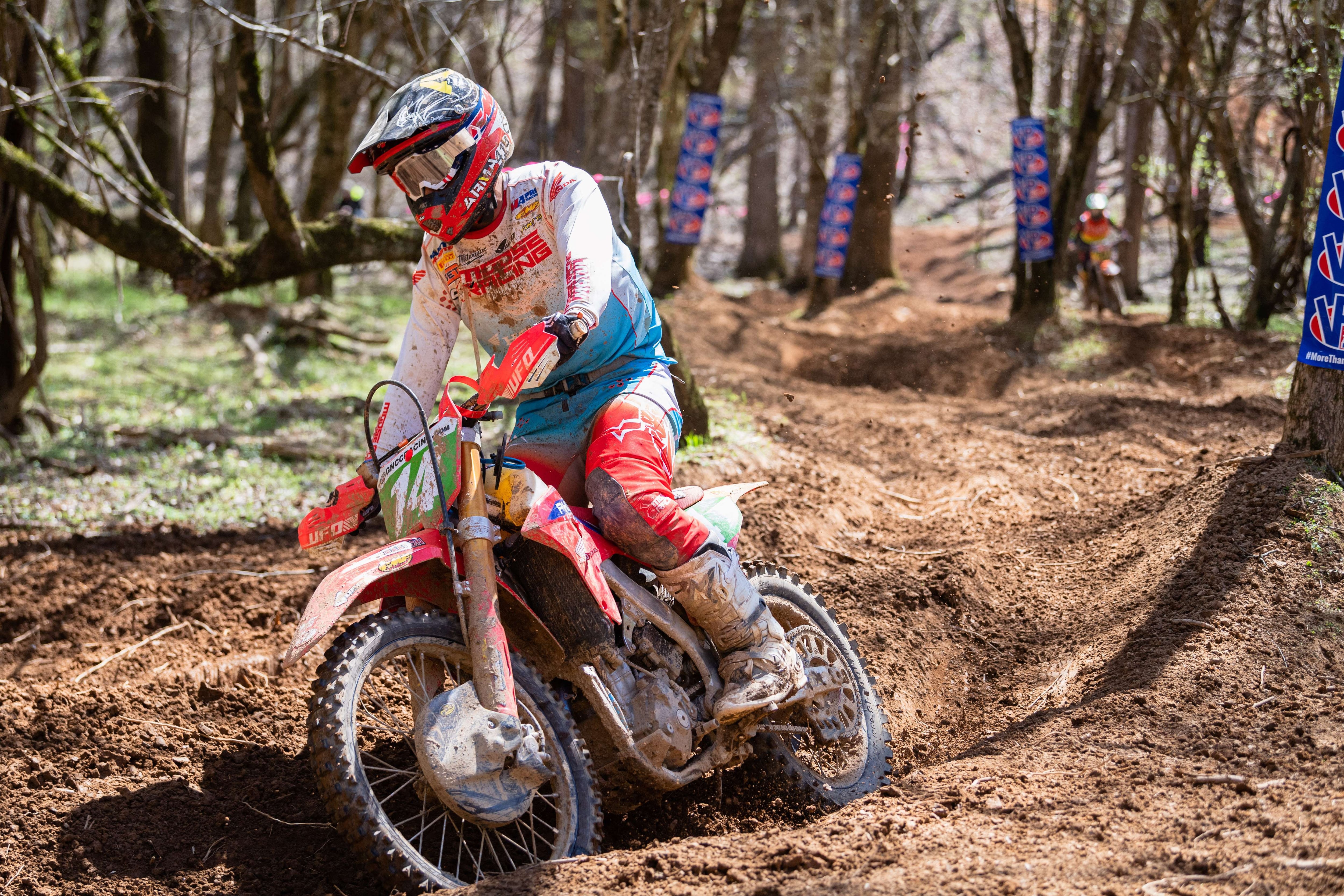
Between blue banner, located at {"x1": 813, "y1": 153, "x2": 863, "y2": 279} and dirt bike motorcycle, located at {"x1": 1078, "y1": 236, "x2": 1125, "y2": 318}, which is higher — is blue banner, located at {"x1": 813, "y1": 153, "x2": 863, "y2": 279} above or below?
above

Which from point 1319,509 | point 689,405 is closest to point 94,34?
point 689,405

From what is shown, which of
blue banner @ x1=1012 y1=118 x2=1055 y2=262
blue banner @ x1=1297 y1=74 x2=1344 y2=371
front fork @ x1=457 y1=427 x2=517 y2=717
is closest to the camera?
front fork @ x1=457 y1=427 x2=517 y2=717

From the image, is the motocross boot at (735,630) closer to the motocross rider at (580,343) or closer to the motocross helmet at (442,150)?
the motocross rider at (580,343)

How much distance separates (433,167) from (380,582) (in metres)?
1.27

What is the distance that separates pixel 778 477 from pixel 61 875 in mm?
4594

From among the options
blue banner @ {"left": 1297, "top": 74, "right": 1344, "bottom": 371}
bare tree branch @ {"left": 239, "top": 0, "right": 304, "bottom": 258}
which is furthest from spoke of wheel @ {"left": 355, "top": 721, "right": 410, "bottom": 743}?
blue banner @ {"left": 1297, "top": 74, "right": 1344, "bottom": 371}

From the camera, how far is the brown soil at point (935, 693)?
3.01 meters

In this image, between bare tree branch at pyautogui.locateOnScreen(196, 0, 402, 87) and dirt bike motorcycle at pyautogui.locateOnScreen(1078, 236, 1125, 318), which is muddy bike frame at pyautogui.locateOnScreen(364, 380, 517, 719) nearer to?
bare tree branch at pyautogui.locateOnScreen(196, 0, 402, 87)

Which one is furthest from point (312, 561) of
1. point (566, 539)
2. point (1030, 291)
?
point (1030, 291)

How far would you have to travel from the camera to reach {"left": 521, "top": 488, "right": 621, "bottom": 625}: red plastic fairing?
327cm

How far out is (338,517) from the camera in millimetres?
3412

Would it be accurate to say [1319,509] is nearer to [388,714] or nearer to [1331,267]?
[1331,267]

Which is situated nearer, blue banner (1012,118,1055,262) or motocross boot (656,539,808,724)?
motocross boot (656,539,808,724)

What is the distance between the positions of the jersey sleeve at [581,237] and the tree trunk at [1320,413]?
11.3 feet
